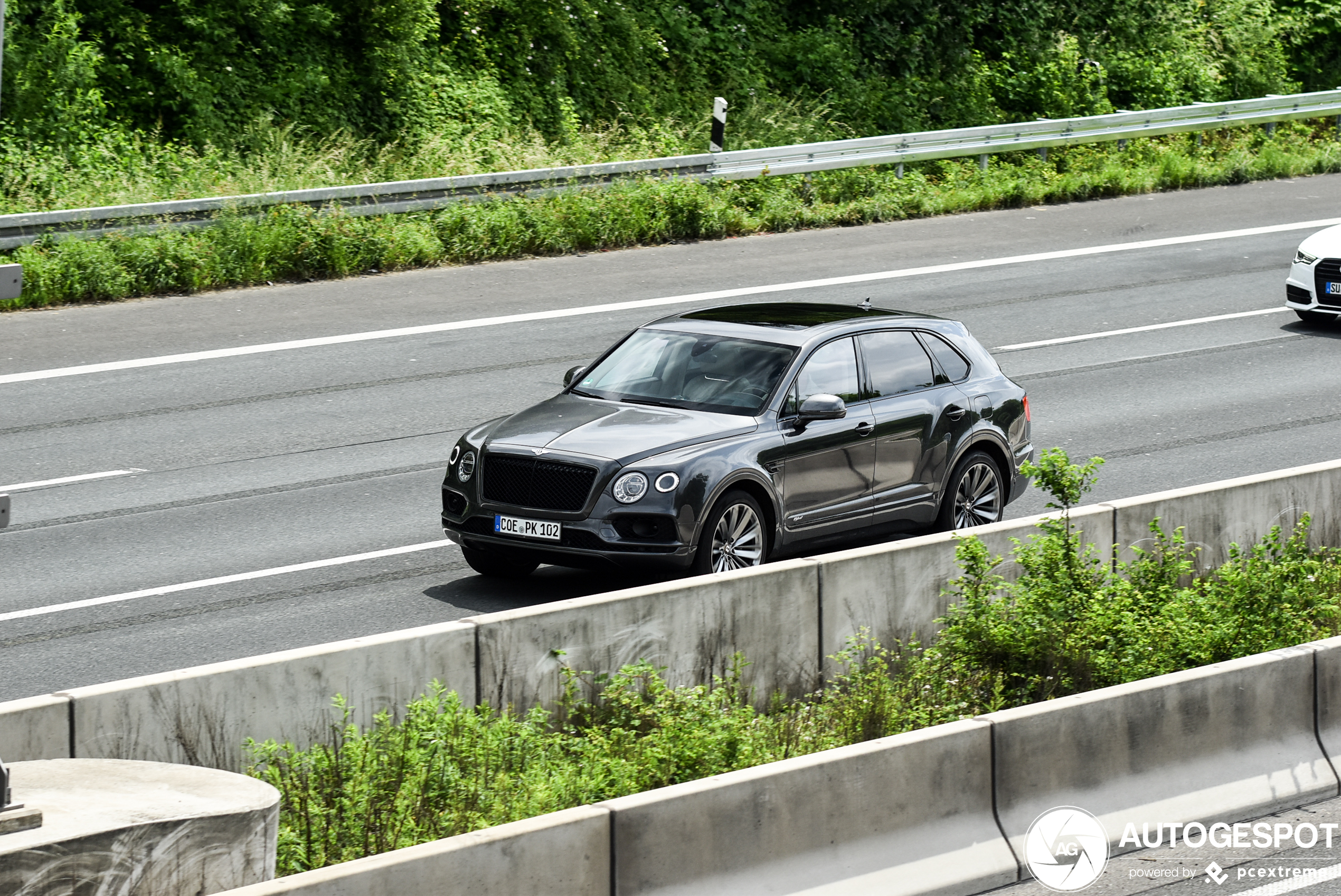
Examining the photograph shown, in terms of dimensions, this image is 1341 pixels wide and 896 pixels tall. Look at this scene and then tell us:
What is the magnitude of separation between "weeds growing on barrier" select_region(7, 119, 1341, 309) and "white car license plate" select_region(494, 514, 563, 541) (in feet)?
31.7

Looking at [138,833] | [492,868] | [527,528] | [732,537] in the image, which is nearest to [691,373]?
[732,537]

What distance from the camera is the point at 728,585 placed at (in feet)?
29.2

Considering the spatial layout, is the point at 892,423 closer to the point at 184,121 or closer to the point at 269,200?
the point at 269,200

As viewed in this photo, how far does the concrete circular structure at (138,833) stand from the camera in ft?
18.0

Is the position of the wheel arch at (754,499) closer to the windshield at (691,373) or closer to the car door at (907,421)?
the windshield at (691,373)

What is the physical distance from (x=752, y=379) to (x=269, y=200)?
36.0 ft

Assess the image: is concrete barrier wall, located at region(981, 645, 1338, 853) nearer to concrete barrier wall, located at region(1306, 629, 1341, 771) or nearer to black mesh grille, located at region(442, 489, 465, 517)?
concrete barrier wall, located at region(1306, 629, 1341, 771)

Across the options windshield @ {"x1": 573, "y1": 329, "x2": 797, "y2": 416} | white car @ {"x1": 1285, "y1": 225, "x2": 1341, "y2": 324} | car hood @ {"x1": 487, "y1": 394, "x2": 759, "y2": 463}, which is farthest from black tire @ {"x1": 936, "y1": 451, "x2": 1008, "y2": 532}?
white car @ {"x1": 1285, "y1": 225, "x2": 1341, "y2": 324}

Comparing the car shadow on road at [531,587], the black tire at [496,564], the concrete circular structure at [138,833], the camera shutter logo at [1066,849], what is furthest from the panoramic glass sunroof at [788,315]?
the concrete circular structure at [138,833]

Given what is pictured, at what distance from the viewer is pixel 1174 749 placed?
7348 mm

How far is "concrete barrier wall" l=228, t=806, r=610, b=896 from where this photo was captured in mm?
5406

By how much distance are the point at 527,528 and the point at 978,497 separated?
345 centimetres

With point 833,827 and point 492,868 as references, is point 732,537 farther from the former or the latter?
point 492,868

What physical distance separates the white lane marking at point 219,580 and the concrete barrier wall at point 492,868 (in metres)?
5.33
